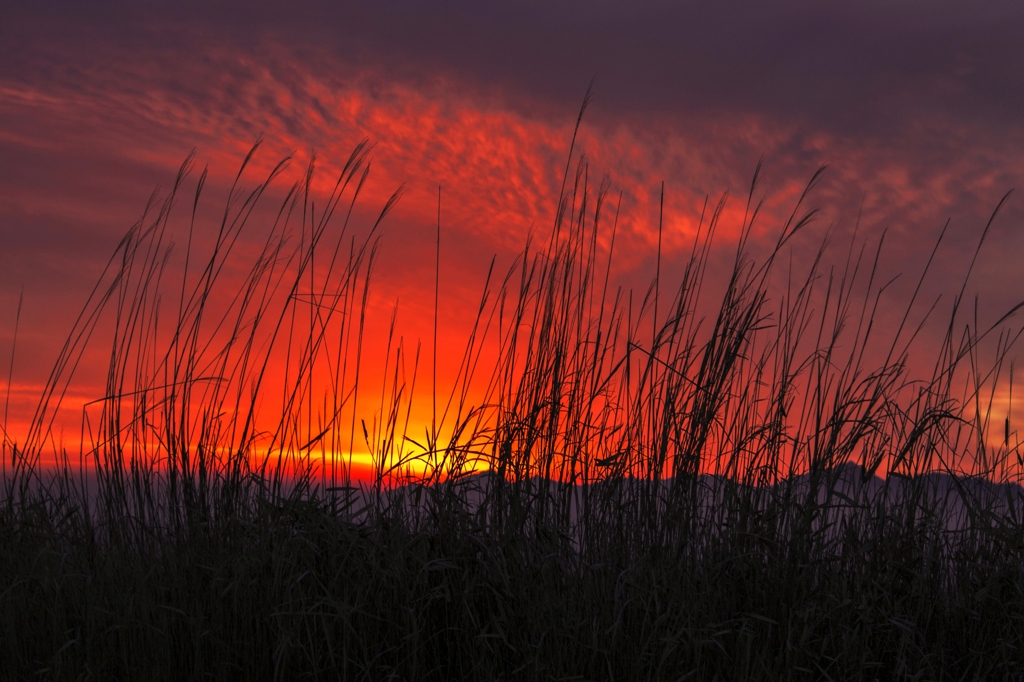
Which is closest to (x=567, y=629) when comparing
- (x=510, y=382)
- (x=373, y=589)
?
(x=373, y=589)

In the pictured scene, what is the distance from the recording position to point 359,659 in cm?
177

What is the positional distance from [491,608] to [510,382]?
0.63m

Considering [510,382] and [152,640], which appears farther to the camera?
[510,382]

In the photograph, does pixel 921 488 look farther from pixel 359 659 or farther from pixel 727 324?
pixel 359 659

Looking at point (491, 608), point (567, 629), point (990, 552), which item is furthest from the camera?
point (990, 552)

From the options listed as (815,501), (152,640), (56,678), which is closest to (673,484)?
(815,501)

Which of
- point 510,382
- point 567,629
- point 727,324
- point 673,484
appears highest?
point 727,324

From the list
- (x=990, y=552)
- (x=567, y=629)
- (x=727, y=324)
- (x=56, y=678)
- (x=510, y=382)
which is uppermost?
(x=727, y=324)

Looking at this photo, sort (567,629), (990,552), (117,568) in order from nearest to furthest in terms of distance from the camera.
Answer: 1. (567,629)
2. (117,568)
3. (990,552)

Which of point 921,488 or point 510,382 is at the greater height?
point 510,382

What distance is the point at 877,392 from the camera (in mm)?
2244

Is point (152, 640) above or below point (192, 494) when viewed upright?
below

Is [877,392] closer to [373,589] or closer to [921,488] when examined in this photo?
[921,488]

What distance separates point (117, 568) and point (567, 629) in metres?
1.14
